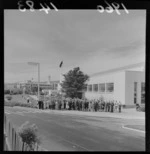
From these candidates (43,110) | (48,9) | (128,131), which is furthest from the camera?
(43,110)

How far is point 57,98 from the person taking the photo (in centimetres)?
363

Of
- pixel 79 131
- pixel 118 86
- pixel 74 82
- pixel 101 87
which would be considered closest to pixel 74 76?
pixel 74 82

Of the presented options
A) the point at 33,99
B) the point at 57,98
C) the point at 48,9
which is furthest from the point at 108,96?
the point at 48,9

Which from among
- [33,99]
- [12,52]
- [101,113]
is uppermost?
[12,52]

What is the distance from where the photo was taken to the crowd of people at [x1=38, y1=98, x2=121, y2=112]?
3600mm

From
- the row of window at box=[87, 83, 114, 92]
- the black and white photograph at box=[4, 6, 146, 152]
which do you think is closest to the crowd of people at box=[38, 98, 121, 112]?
the black and white photograph at box=[4, 6, 146, 152]

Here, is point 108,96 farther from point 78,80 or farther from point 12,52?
point 12,52

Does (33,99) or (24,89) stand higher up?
(24,89)

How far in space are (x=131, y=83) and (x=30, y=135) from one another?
2.69 meters

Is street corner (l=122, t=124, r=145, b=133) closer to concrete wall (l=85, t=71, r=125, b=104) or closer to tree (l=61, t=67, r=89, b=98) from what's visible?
concrete wall (l=85, t=71, r=125, b=104)

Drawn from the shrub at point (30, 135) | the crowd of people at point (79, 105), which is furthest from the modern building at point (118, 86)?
the shrub at point (30, 135)

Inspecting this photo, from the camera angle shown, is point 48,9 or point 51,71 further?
point 51,71

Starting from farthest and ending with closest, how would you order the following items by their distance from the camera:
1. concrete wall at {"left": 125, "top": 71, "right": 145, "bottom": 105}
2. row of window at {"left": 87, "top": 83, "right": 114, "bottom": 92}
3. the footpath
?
1. row of window at {"left": 87, "top": 83, "right": 114, "bottom": 92}
2. the footpath
3. concrete wall at {"left": 125, "top": 71, "right": 145, "bottom": 105}

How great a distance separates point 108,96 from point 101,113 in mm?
499
